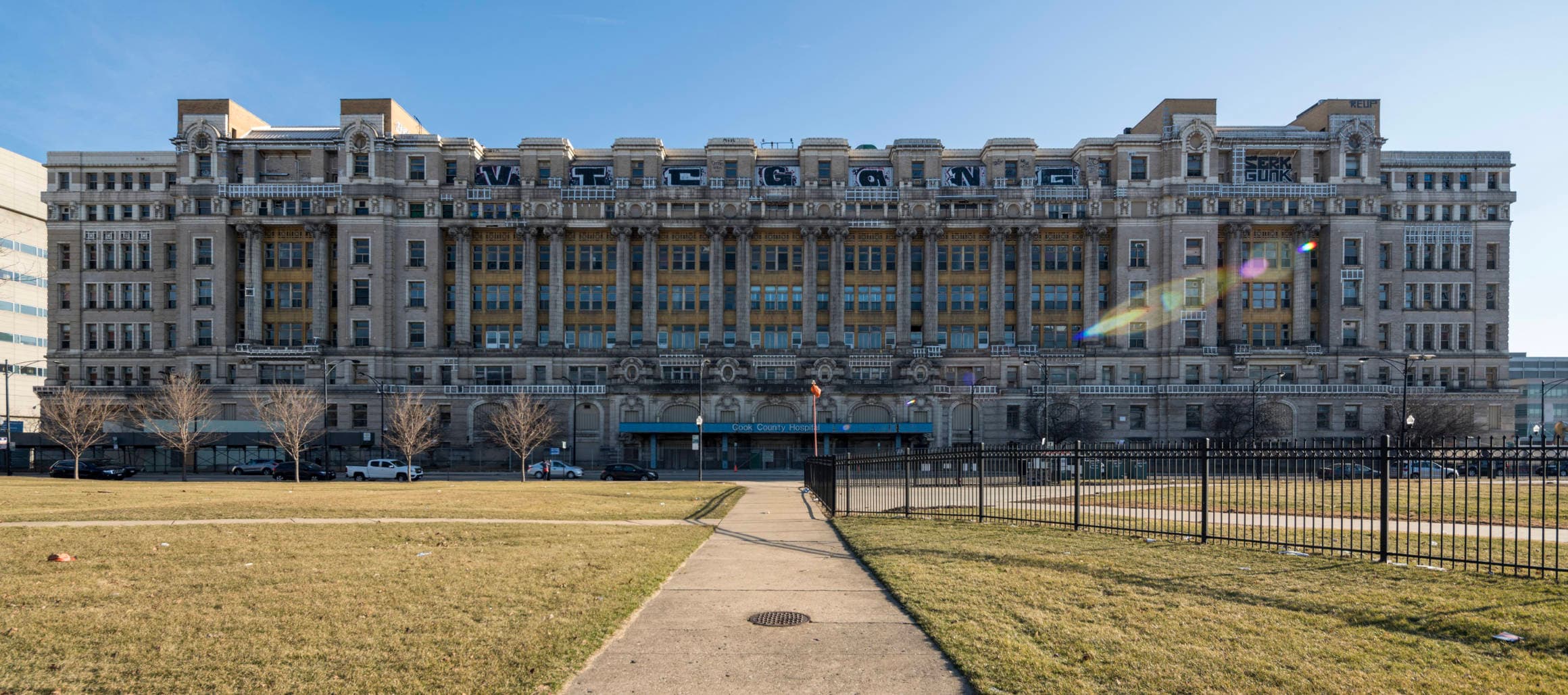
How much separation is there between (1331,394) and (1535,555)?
6741 cm

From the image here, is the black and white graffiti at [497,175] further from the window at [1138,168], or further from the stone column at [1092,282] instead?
the window at [1138,168]

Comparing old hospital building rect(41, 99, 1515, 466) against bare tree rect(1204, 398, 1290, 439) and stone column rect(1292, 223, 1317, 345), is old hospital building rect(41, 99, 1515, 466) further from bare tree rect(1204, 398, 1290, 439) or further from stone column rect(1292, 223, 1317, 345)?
bare tree rect(1204, 398, 1290, 439)

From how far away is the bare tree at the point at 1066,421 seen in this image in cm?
6812

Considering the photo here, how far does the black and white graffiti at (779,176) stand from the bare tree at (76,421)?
53.3 metres

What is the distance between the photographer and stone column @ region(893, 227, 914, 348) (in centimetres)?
7400

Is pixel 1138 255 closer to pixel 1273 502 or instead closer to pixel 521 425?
pixel 1273 502

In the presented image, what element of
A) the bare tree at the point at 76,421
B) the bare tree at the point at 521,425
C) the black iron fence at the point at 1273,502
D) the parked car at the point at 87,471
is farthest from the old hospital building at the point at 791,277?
the black iron fence at the point at 1273,502

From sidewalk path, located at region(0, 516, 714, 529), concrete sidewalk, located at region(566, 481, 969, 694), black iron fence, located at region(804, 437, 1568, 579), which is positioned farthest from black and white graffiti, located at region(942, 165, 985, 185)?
concrete sidewalk, located at region(566, 481, 969, 694)

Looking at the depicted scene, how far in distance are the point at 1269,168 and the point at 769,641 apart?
82.4 metres

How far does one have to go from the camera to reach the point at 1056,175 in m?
75.1

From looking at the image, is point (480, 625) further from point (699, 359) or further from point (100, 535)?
point (699, 359)

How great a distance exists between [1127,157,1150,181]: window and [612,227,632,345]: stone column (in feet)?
155

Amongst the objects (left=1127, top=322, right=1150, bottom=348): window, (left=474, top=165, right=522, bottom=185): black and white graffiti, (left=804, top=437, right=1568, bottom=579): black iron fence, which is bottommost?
(left=804, top=437, right=1568, bottom=579): black iron fence

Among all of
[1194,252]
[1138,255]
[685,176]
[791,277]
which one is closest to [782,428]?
[791,277]
